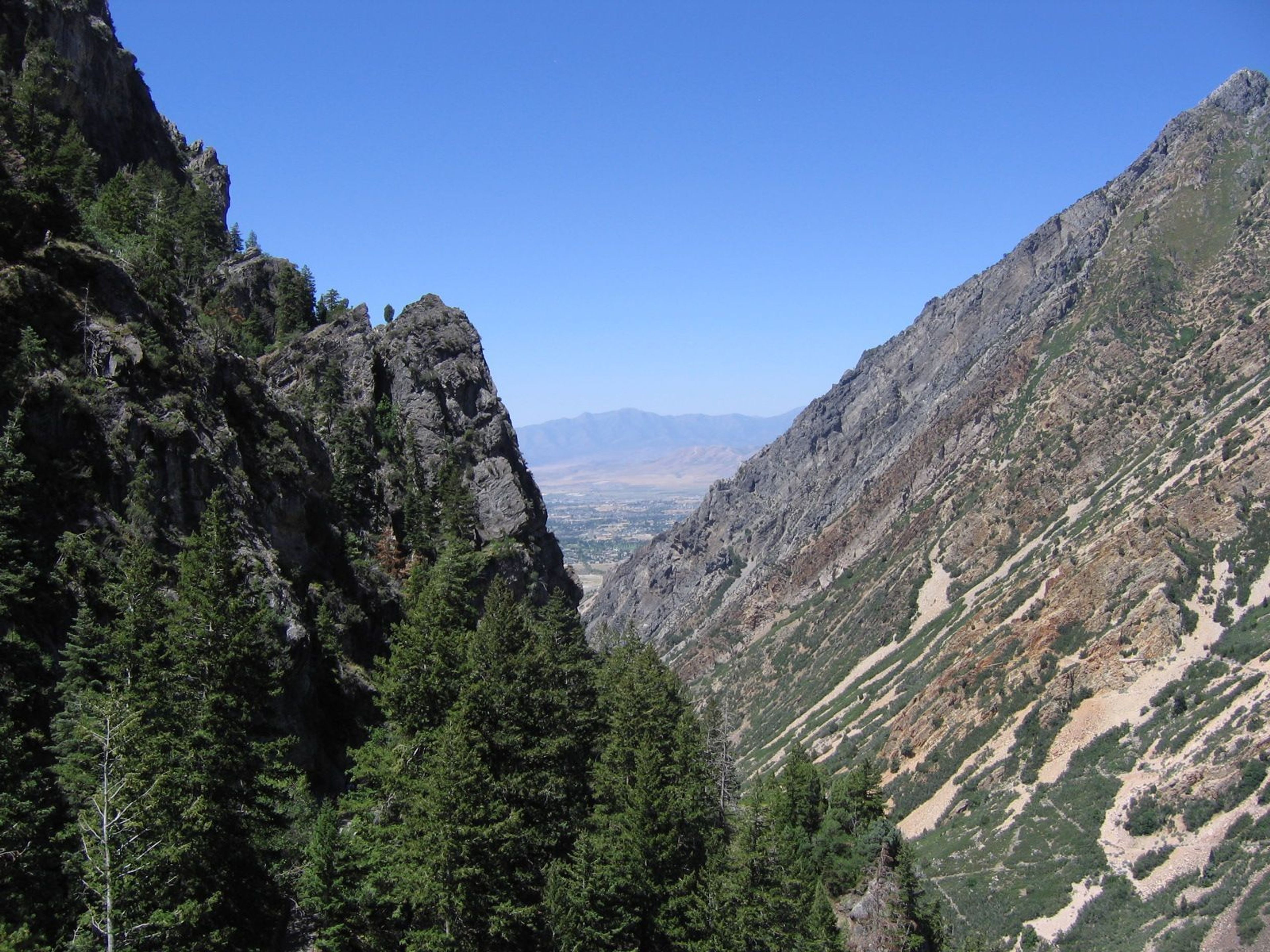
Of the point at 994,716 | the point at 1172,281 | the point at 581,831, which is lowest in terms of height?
the point at 994,716

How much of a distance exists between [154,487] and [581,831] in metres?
21.5

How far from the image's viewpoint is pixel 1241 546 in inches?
3046

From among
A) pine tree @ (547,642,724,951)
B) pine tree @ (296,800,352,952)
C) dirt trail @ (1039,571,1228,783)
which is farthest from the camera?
dirt trail @ (1039,571,1228,783)

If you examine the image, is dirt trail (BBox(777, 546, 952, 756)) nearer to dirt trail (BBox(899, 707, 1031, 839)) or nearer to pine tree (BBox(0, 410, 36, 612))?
dirt trail (BBox(899, 707, 1031, 839))

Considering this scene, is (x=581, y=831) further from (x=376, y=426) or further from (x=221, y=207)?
(x=221, y=207)

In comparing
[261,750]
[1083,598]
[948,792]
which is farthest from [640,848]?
[1083,598]

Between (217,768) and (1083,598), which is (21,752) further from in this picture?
(1083,598)

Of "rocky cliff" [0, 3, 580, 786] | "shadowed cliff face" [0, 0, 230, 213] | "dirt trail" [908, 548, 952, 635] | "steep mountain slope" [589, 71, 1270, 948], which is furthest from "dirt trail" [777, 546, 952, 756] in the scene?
"shadowed cliff face" [0, 0, 230, 213]

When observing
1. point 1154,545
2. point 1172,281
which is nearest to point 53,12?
point 1154,545

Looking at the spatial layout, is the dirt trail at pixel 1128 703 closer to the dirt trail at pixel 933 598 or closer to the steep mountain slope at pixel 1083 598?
the steep mountain slope at pixel 1083 598

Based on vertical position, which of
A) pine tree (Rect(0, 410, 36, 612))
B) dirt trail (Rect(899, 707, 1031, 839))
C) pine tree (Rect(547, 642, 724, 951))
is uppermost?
pine tree (Rect(0, 410, 36, 612))

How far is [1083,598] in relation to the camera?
87375mm

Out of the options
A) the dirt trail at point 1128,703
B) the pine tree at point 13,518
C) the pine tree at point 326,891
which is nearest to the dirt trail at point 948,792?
the dirt trail at point 1128,703

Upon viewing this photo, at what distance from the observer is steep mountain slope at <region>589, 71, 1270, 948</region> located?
185 feet
